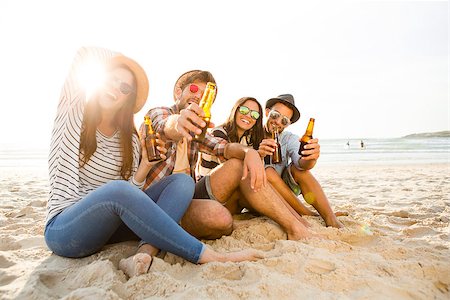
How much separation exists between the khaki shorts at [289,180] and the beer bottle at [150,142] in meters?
1.77

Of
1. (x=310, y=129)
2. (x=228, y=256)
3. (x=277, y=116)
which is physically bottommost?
(x=228, y=256)

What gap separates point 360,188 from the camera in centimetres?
717

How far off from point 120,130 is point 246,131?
1.98 m

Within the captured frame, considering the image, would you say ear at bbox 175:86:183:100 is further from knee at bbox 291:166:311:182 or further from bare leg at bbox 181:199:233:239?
knee at bbox 291:166:311:182

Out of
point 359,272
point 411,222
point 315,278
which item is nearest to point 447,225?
point 411,222

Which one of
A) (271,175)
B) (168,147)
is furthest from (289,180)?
(168,147)

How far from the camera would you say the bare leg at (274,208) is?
3.11 m

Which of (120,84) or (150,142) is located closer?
(120,84)

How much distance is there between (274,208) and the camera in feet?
10.4

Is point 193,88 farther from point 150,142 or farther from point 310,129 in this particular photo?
point 310,129

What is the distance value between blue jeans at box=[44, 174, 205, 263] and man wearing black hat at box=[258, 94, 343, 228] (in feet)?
4.61

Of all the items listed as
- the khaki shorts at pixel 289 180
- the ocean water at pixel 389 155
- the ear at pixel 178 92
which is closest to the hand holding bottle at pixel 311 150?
the khaki shorts at pixel 289 180

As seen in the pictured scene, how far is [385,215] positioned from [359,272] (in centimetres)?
244

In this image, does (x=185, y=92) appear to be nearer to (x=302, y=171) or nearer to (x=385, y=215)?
(x=302, y=171)
